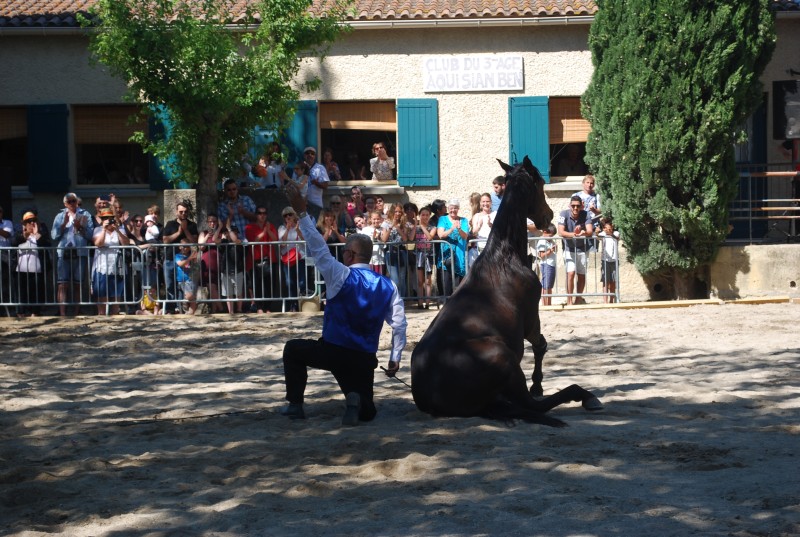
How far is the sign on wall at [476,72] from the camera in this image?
20469 mm

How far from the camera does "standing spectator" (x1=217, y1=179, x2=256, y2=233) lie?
57.1ft

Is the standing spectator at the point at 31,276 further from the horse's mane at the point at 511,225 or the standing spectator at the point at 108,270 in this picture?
the horse's mane at the point at 511,225

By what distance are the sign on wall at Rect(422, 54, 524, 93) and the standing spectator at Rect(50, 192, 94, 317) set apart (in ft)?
22.3

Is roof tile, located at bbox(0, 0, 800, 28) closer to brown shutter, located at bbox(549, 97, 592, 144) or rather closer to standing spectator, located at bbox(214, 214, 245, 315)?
brown shutter, located at bbox(549, 97, 592, 144)

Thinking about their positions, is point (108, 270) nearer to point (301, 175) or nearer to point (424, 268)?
point (301, 175)

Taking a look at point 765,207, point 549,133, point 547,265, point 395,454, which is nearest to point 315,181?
point 547,265

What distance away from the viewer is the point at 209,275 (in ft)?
54.6

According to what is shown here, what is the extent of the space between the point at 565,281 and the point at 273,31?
589 centimetres

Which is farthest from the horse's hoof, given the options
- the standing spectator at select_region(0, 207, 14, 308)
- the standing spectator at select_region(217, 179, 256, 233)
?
the standing spectator at select_region(0, 207, 14, 308)

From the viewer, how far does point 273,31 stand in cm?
1758

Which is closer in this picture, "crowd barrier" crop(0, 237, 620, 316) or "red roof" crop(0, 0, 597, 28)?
"crowd barrier" crop(0, 237, 620, 316)

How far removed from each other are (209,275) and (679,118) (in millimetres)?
7390

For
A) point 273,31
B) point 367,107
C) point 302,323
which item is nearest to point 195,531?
point 302,323

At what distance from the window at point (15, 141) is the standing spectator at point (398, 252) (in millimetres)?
8412
